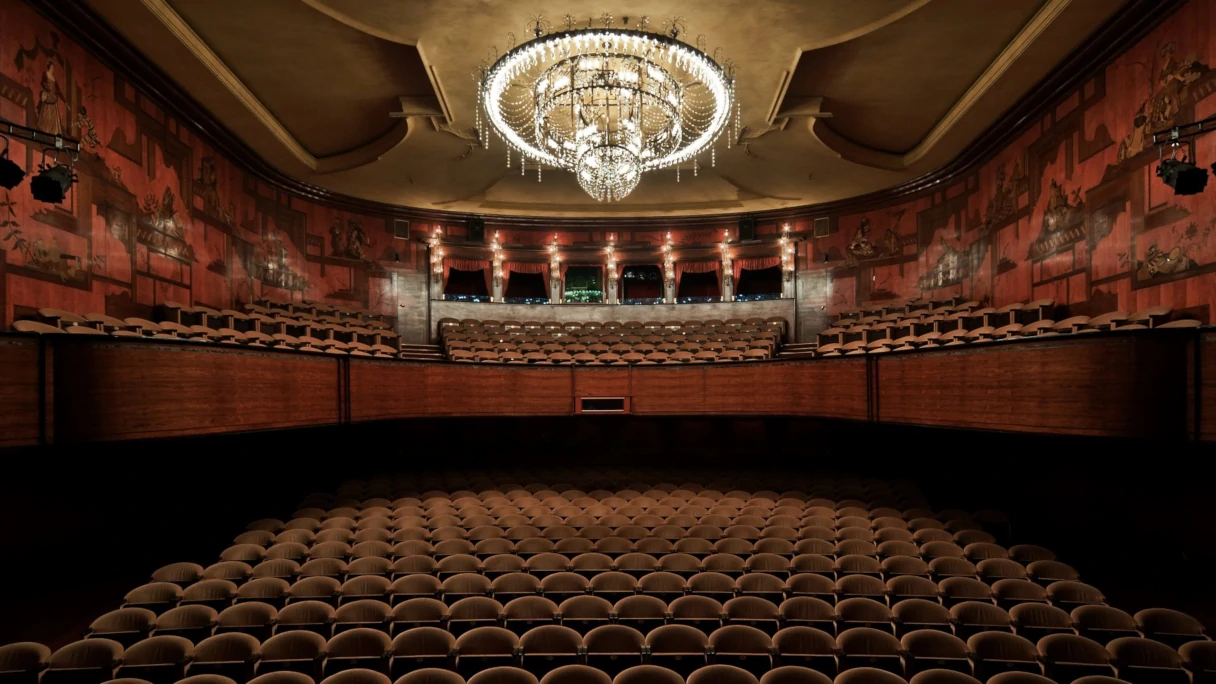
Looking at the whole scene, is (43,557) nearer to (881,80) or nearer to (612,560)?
(612,560)

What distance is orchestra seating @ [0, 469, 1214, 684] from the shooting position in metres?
3.61

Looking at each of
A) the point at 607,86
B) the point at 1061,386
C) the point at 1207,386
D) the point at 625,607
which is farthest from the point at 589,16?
the point at 1207,386

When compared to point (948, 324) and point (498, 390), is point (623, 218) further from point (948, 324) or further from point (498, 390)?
point (948, 324)

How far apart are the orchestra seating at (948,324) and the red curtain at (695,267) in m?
2.32

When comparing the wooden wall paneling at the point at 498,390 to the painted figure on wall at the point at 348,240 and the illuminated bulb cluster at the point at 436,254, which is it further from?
the illuminated bulb cluster at the point at 436,254

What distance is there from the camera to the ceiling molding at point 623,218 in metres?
6.19

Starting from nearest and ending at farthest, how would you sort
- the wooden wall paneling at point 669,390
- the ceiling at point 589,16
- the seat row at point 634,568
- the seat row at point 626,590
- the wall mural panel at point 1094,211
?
the seat row at point 626,590, the seat row at point 634,568, the wall mural panel at point 1094,211, the ceiling at point 589,16, the wooden wall paneling at point 669,390

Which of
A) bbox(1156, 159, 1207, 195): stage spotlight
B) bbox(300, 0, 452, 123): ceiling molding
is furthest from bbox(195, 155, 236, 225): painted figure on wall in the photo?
bbox(1156, 159, 1207, 195): stage spotlight

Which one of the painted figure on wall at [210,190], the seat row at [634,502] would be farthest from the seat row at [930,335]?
the painted figure on wall at [210,190]

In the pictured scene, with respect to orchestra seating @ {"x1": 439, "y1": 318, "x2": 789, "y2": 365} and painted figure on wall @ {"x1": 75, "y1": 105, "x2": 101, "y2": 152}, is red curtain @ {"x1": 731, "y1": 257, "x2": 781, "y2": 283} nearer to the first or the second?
orchestra seating @ {"x1": 439, "y1": 318, "x2": 789, "y2": 365}

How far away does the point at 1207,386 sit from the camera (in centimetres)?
409

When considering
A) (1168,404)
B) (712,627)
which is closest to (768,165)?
(1168,404)

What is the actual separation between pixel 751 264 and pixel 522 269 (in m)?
4.18

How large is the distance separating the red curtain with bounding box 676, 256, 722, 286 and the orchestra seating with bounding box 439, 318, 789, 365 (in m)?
0.98
